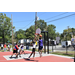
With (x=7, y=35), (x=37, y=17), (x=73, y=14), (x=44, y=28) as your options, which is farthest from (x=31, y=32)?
(x=73, y=14)

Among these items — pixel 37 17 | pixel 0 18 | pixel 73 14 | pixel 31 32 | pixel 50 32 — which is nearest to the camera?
pixel 73 14

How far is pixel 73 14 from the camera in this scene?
1074 cm

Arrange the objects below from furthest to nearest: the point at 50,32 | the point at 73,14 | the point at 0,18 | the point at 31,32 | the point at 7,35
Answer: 1. the point at 50,32
2. the point at 31,32
3. the point at 7,35
4. the point at 0,18
5. the point at 73,14

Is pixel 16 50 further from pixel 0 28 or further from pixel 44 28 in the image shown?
pixel 44 28

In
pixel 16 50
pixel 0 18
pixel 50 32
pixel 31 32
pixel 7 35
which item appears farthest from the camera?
pixel 50 32

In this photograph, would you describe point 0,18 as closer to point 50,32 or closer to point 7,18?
point 7,18

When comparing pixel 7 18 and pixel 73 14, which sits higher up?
pixel 7 18

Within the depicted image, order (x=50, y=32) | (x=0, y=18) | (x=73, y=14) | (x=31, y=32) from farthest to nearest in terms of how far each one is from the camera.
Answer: (x=50, y=32) → (x=31, y=32) → (x=0, y=18) → (x=73, y=14)

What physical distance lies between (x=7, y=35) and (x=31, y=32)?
2154cm

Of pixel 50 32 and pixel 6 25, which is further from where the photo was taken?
pixel 50 32

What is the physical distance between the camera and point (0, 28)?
28.3 m

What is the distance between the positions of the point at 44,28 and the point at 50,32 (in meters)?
5.29

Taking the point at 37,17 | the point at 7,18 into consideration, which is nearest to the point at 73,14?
the point at 37,17

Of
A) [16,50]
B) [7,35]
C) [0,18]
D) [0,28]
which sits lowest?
[16,50]
